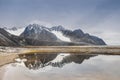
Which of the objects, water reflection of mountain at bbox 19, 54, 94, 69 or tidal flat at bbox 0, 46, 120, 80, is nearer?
tidal flat at bbox 0, 46, 120, 80

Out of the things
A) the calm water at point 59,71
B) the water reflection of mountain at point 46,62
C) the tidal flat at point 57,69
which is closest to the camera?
the calm water at point 59,71

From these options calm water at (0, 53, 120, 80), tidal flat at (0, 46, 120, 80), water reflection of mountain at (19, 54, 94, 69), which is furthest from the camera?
water reflection of mountain at (19, 54, 94, 69)

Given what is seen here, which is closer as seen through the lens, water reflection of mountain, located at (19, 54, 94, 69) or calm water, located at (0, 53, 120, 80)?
calm water, located at (0, 53, 120, 80)

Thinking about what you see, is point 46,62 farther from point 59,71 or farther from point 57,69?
point 59,71

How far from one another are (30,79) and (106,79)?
7451mm

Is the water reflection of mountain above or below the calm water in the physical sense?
above

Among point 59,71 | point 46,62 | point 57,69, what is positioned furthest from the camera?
point 46,62

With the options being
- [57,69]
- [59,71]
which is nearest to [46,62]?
[57,69]

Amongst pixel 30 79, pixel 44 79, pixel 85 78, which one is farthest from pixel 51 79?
pixel 85 78

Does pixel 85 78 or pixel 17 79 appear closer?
pixel 17 79

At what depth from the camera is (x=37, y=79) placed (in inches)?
837

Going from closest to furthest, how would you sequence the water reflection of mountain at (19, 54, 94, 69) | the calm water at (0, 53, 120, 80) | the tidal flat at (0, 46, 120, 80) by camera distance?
the calm water at (0, 53, 120, 80), the tidal flat at (0, 46, 120, 80), the water reflection of mountain at (19, 54, 94, 69)

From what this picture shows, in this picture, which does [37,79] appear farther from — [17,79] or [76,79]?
[76,79]

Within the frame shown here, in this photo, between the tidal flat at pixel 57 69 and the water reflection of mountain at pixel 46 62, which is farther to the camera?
the water reflection of mountain at pixel 46 62
